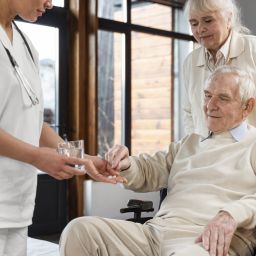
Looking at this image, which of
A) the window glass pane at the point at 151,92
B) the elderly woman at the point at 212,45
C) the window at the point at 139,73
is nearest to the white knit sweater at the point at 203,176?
the elderly woman at the point at 212,45

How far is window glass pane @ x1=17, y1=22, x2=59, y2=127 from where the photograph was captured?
15.4 ft

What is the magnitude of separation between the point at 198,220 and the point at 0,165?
75 cm

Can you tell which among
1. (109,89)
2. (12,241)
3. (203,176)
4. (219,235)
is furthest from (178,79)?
(12,241)

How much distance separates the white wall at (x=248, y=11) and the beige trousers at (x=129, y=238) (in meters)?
4.36

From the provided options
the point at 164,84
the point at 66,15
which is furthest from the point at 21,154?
the point at 164,84

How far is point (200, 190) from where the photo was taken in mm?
1723

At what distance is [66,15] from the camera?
477 cm

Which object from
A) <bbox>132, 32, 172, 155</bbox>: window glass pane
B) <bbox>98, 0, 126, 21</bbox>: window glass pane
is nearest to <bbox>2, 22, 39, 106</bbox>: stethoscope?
<bbox>98, 0, 126, 21</bbox>: window glass pane

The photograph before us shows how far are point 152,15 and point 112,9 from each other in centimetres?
60

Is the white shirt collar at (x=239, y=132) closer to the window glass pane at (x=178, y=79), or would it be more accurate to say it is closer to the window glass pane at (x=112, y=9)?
the window glass pane at (x=112, y=9)

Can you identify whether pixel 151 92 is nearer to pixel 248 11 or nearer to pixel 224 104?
pixel 248 11

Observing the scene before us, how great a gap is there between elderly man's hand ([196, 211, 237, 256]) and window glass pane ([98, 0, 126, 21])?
377 cm

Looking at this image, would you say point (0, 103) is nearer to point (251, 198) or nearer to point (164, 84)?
point (251, 198)

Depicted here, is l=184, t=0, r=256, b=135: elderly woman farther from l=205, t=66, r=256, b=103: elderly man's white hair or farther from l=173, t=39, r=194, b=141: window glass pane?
l=173, t=39, r=194, b=141: window glass pane
